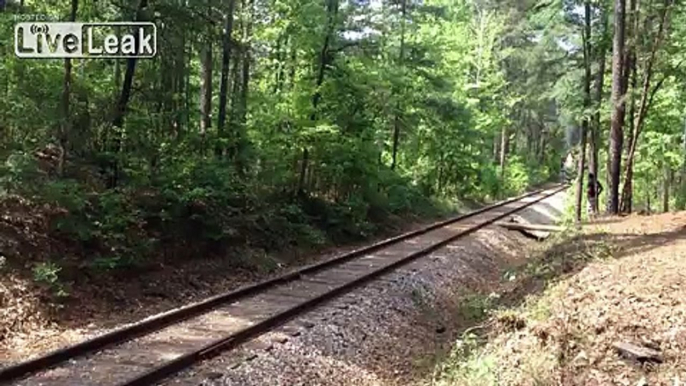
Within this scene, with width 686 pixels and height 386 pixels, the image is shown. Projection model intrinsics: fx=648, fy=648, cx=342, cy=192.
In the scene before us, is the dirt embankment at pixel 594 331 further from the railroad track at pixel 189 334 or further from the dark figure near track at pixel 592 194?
the dark figure near track at pixel 592 194

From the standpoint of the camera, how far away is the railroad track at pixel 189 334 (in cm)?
606

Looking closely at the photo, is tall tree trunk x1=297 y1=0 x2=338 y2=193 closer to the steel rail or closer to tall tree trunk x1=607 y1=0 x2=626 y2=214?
the steel rail

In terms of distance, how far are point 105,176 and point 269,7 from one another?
896cm

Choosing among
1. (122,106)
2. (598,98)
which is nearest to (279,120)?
(122,106)

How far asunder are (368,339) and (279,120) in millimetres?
8424

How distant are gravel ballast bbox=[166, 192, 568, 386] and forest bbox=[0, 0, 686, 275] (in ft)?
10.6

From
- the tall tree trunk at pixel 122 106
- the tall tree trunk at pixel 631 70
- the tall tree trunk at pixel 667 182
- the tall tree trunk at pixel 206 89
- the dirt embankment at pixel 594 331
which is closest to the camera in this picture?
the dirt embankment at pixel 594 331

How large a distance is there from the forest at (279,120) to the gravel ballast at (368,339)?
322 centimetres

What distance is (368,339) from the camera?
873cm

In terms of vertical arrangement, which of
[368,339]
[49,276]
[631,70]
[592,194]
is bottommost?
[368,339]

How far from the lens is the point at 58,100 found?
32.8 ft

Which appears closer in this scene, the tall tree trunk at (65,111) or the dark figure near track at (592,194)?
the tall tree trunk at (65,111)

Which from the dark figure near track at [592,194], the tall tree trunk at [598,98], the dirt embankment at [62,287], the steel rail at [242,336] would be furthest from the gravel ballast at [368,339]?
the tall tree trunk at [598,98]

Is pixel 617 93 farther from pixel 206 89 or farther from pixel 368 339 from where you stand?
pixel 368 339
